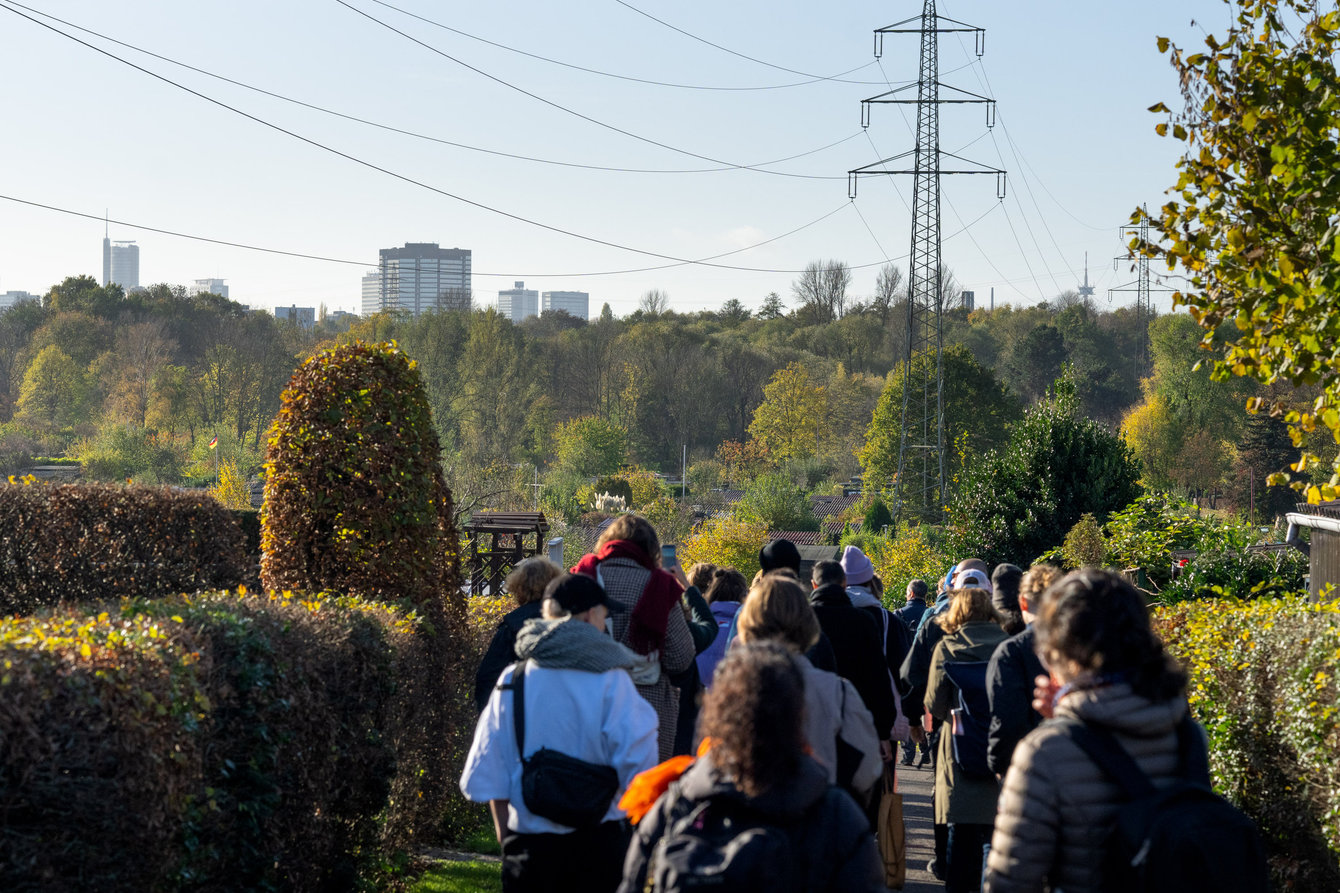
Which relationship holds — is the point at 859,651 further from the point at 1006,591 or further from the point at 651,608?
the point at 651,608

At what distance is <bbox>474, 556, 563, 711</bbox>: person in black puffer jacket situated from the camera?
5.43 metres

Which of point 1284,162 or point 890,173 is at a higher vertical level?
point 890,173

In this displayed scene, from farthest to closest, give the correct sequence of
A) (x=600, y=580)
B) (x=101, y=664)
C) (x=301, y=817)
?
(x=600, y=580), (x=301, y=817), (x=101, y=664)

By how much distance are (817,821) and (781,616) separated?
153 centimetres

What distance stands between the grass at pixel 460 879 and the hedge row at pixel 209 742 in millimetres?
301

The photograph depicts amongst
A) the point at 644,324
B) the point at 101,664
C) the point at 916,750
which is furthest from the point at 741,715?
the point at 644,324

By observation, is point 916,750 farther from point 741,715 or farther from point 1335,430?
point 741,715

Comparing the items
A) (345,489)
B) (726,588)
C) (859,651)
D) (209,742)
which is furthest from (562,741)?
(345,489)

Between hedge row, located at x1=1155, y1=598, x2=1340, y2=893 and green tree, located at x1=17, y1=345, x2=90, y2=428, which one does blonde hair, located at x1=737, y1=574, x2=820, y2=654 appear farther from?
green tree, located at x1=17, y1=345, x2=90, y2=428

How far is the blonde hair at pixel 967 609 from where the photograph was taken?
5.96 m

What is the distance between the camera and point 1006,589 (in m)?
6.75

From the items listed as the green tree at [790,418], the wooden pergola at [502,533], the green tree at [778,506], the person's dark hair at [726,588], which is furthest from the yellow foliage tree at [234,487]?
the person's dark hair at [726,588]

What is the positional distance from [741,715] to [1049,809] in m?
0.78

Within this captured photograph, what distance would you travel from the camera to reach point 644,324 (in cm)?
8775
